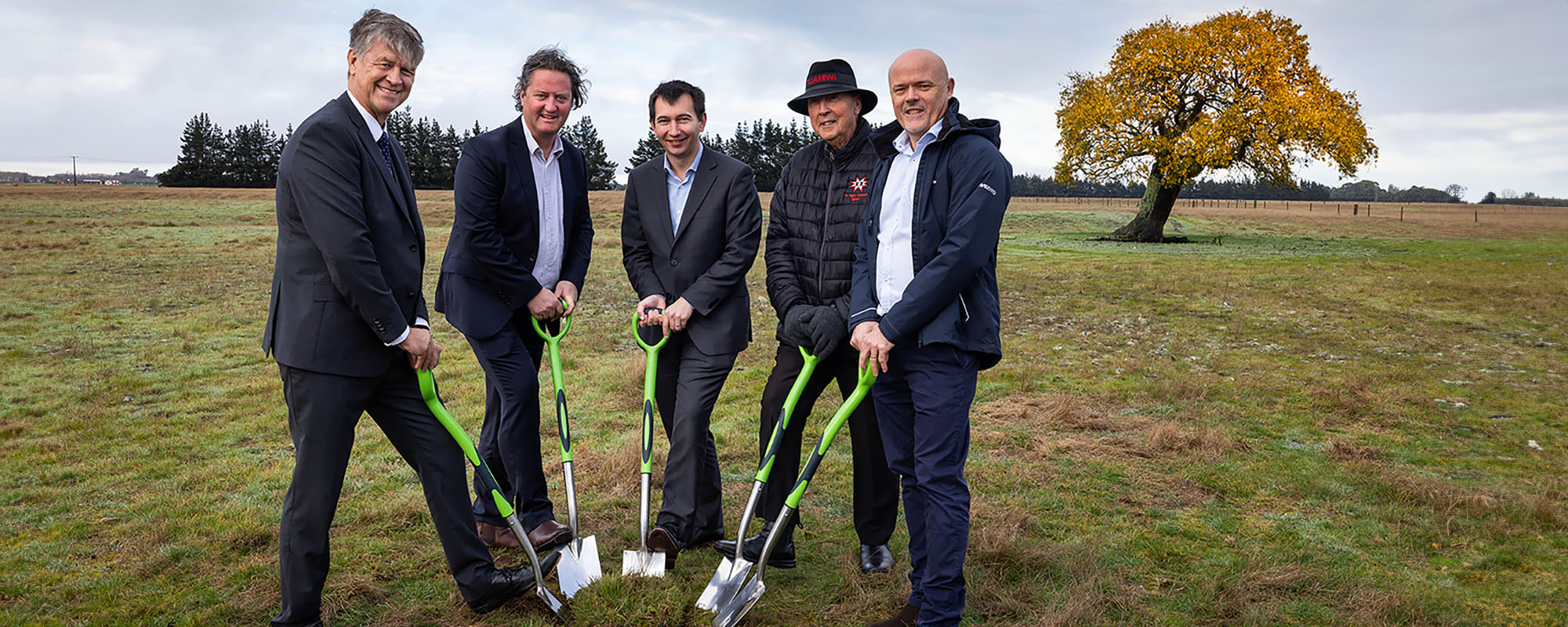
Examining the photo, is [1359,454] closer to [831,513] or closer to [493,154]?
[831,513]

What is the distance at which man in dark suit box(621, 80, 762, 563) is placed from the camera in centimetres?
444

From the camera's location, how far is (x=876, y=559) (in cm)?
453

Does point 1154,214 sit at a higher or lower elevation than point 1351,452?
higher

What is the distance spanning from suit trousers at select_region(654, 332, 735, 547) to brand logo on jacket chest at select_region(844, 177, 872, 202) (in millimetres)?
1008

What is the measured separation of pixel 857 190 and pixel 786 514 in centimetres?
160

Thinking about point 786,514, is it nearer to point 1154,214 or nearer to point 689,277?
point 689,277

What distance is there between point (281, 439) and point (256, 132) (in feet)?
302

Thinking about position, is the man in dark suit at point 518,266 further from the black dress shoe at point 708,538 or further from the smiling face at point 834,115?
the smiling face at point 834,115

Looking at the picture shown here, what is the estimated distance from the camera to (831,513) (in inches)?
211

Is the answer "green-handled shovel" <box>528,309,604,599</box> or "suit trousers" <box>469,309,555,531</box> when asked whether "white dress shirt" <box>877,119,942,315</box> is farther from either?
"suit trousers" <box>469,309,555,531</box>

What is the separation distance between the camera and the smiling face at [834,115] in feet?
14.4

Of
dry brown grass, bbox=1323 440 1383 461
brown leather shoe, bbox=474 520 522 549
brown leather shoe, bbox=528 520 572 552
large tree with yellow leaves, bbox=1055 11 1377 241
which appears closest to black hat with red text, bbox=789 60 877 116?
brown leather shoe, bbox=528 520 572 552

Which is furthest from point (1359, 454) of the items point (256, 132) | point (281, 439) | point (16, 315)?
point (256, 132)


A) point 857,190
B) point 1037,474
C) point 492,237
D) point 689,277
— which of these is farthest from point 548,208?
point 1037,474
